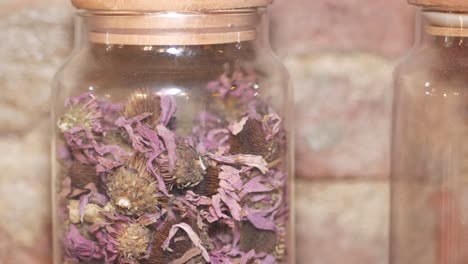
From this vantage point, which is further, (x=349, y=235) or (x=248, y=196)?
(x=349, y=235)

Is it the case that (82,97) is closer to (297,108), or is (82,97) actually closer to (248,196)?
(248,196)

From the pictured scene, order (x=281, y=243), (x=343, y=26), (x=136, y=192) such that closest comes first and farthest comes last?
(x=136, y=192)
(x=281, y=243)
(x=343, y=26)

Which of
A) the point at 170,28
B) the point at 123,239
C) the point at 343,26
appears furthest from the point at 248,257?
the point at 343,26

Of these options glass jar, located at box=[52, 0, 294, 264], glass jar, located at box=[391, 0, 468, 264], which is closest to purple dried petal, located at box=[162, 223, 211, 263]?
glass jar, located at box=[52, 0, 294, 264]

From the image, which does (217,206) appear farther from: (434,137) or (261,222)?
(434,137)

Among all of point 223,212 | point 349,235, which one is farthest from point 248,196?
point 349,235

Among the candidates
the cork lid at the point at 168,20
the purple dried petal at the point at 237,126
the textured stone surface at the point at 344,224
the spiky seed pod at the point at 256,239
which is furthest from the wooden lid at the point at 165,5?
the textured stone surface at the point at 344,224
